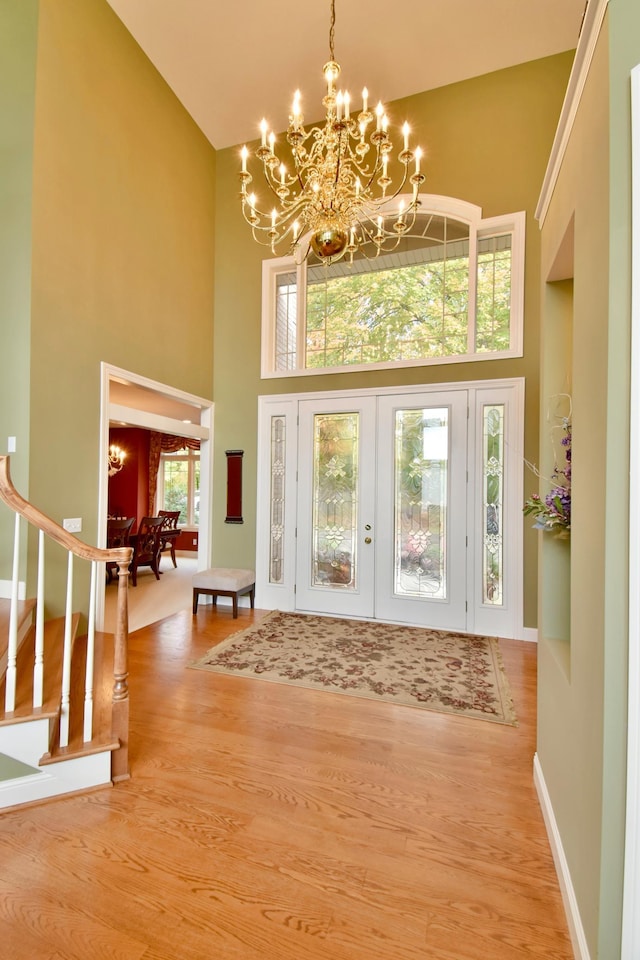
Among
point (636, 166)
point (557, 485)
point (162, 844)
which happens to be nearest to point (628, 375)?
point (636, 166)

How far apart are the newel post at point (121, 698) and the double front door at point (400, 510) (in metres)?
2.88

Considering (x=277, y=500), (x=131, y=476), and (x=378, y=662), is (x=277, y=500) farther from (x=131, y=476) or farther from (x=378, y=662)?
(x=131, y=476)

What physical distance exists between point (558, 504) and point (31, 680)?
9.42 ft

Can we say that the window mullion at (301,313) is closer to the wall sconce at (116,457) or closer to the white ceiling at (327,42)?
the white ceiling at (327,42)

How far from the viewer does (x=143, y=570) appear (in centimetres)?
803

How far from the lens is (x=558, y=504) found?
5.77 feet

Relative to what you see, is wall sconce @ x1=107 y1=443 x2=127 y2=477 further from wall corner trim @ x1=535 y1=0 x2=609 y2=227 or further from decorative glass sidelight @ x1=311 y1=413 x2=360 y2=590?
wall corner trim @ x1=535 y1=0 x2=609 y2=227

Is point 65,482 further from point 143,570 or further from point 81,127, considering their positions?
point 143,570

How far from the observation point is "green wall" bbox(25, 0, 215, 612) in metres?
3.21

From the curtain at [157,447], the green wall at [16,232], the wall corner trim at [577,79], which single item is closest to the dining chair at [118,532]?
the green wall at [16,232]

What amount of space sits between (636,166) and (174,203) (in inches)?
192

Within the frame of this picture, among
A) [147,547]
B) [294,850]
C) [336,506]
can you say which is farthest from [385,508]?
[147,547]

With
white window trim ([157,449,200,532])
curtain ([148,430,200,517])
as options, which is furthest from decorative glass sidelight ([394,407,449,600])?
white window trim ([157,449,200,532])

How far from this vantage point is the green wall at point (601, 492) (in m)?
1.09
